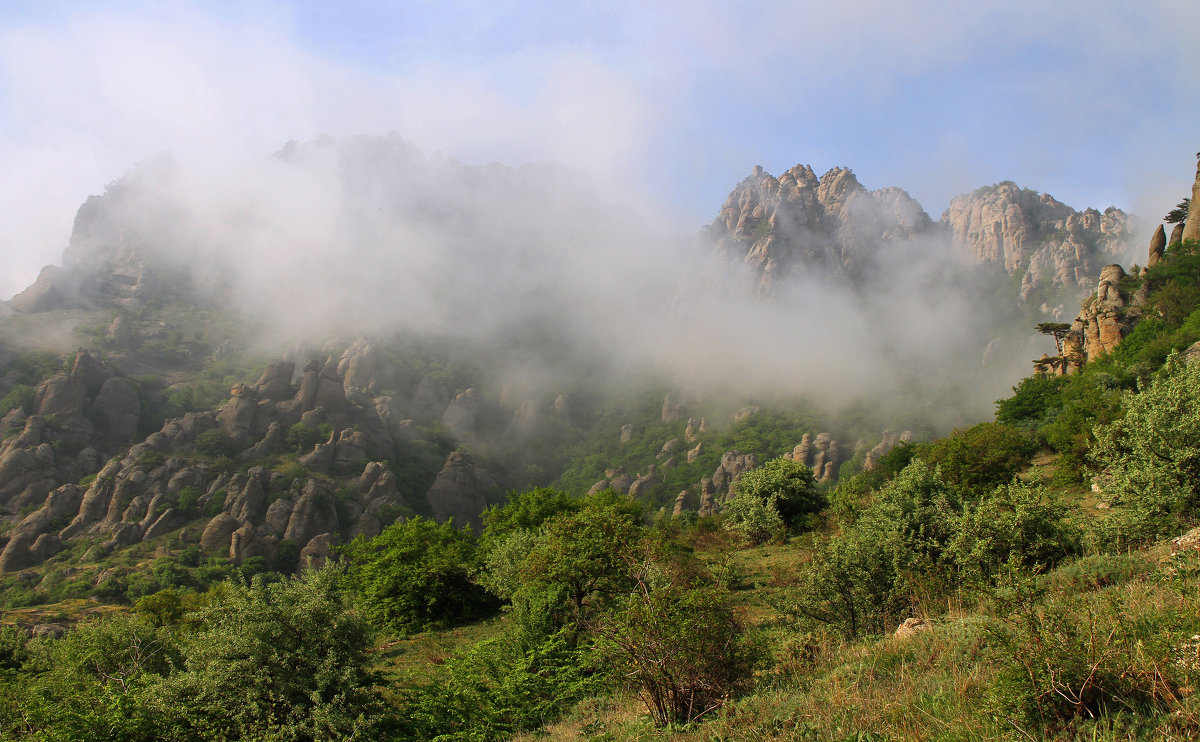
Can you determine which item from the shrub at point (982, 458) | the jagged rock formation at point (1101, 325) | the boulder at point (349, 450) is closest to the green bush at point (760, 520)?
the shrub at point (982, 458)

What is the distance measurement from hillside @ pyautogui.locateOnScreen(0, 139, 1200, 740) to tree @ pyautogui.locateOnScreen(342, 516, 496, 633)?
18 cm

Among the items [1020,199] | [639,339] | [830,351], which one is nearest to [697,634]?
[830,351]

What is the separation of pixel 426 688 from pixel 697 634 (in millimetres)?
8382

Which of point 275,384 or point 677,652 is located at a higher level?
point 677,652

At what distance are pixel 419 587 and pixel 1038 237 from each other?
20906 cm

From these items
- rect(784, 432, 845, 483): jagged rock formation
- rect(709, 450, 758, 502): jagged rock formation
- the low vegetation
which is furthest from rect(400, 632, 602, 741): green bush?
rect(709, 450, 758, 502): jagged rock formation

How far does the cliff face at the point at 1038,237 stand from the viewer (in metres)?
156

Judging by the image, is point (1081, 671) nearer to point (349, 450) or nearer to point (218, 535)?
point (218, 535)

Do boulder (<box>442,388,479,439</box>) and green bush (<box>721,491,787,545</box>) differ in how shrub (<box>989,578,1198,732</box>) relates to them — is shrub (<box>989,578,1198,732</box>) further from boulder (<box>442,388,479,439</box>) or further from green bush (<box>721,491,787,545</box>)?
boulder (<box>442,388,479,439</box>)

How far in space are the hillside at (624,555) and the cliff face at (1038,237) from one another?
19331 millimetres

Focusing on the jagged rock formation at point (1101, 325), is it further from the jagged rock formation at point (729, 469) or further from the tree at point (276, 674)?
the tree at point (276, 674)

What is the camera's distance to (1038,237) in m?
175

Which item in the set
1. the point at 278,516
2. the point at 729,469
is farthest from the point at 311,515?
the point at 729,469

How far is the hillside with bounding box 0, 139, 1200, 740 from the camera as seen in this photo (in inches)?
288
